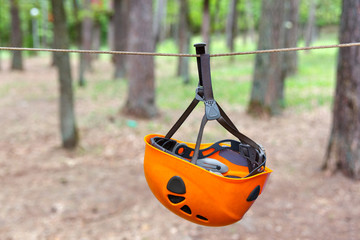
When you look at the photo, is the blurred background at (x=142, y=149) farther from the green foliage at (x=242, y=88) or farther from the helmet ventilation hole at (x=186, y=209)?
the helmet ventilation hole at (x=186, y=209)

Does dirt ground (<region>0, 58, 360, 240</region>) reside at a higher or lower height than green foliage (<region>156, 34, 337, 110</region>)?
lower

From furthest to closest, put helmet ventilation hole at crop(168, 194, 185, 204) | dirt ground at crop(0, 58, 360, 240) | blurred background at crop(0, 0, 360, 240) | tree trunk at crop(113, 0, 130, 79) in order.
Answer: tree trunk at crop(113, 0, 130, 79), blurred background at crop(0, 0, 360, 240), dirt ground at crop(0, 58, 360, 240), helmet ventilation hole at crop(168, 194, 185, 204)

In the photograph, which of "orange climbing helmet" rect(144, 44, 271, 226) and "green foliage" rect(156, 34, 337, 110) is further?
"green foliage" rect(156, 34, 337, 110)

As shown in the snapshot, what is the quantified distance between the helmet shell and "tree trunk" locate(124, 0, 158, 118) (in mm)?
6636

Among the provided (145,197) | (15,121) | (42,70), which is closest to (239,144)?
(145,197)

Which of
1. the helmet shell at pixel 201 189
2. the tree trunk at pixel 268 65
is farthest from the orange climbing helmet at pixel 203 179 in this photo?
the tree trunk at pixel 268 65

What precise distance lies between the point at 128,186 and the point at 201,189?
3.88 metres

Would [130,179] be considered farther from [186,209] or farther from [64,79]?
[186,209]

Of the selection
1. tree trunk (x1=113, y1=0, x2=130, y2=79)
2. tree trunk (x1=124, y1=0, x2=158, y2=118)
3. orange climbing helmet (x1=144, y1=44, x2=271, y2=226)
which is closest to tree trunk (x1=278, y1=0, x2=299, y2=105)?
tree trunk (x1=124, y1=0, x2=158, y2=118)

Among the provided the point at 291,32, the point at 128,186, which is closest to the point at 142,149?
the point at 128,186

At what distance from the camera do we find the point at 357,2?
442cm

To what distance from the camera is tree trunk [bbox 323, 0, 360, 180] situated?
4.59 metres

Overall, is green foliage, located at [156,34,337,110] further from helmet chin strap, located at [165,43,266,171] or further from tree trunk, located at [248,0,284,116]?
helmet chin strap, located at [165,43,266,171]

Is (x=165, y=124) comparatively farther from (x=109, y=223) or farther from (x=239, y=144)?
(x=239, y=144)
